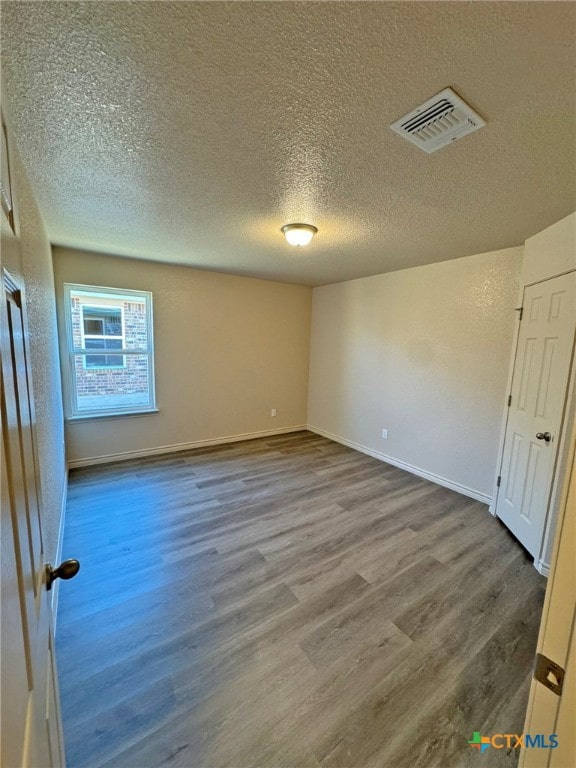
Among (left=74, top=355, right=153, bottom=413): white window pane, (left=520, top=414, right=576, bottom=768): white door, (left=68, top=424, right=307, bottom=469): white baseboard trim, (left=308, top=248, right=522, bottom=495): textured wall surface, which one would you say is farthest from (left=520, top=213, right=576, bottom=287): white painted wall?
(left=74, top=355, right=153, bottom=413): white window pane

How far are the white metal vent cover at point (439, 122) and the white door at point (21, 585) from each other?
4.81 ft

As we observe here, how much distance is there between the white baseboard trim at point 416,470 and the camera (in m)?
3.13

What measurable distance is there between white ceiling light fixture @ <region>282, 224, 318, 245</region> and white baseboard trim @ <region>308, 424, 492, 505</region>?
286 cm

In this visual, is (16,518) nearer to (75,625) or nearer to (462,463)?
(75,625)

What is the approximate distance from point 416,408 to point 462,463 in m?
0.76

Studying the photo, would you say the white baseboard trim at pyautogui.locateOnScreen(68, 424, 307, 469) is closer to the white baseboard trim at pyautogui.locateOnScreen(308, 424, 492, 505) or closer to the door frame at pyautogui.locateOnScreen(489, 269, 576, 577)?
the white baseboard trim at pyautogui.locateOnScreen(308, 424, 492, 505)

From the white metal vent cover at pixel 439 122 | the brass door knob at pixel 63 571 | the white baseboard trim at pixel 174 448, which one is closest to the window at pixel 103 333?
the white baseboard trim at pixel 174 448

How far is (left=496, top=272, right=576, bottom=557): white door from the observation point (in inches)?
83.6

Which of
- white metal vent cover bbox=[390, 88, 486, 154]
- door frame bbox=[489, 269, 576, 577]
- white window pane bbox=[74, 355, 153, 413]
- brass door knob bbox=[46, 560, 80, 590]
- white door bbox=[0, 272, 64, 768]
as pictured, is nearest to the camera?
white door bbox=[0, 272, 64, 768]

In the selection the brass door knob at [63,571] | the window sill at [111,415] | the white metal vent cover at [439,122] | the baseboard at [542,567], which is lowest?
the baseboard at [542,567]

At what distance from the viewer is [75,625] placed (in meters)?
1.68

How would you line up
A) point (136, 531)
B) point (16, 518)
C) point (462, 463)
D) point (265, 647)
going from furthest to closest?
point (462, 463)
point (136, 531)
point (265, 647)
point (16, 518)

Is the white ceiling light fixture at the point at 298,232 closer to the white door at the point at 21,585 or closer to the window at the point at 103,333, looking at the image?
the white door at the point at 21,585

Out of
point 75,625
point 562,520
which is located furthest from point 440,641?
point 75,625
